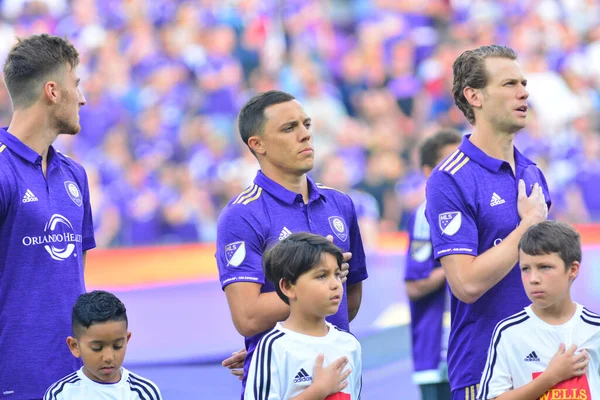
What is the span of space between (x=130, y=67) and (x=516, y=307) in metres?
14.1

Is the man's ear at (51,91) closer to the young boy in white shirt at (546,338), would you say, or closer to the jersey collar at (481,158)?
the jersey collar at (481,158)

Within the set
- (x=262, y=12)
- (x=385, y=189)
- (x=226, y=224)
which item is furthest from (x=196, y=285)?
(x=226, y=224)

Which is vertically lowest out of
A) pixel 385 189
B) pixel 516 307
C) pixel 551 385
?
pixel 551 385

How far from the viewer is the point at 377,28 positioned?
18.0 meters

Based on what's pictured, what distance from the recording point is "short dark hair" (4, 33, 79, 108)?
160 inches

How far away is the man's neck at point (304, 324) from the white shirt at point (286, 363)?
24 millimetres

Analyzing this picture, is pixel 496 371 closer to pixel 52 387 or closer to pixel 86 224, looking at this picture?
pixel 52 387

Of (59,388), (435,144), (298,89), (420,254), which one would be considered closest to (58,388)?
(59,388)

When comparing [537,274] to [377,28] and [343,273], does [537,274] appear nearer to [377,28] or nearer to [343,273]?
[343,273]

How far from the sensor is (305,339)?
3672 mm

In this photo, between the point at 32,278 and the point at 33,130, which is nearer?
the point at 32,278

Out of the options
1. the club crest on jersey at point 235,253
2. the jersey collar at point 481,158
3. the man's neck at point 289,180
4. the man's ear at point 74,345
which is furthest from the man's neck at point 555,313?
the man's ear at point 74,345

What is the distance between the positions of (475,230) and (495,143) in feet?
1.36

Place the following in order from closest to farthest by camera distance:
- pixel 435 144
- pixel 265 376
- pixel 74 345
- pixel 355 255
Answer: pixel 265 376, pixel 74 345, pixel 355 255, pixel 435 144
